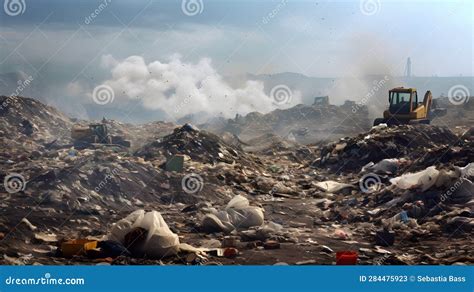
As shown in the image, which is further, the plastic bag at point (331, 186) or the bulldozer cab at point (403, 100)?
the bulldozer cab at point (403, 100)

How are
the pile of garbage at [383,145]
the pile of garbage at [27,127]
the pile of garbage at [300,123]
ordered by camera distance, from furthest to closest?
the pile of garbage at [300,123] < the pile of garbage at [27,127] < the pile of garbage at [383,145]

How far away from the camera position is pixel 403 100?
69.9ft

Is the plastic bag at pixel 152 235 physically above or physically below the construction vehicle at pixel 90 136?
below

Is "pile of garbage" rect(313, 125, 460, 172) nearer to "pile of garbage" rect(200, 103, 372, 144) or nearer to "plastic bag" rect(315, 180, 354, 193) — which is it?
"plastic bag" rect(315, 180, 354, 193)

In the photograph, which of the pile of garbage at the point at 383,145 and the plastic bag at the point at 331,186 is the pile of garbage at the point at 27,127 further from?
the pile of garbage at the point at 383,145

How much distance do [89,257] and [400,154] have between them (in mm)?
11946
